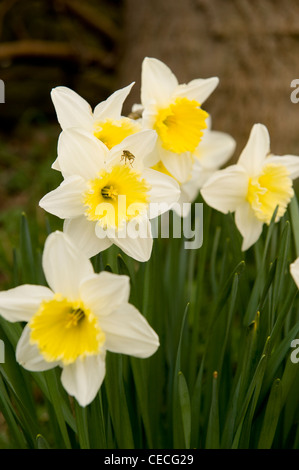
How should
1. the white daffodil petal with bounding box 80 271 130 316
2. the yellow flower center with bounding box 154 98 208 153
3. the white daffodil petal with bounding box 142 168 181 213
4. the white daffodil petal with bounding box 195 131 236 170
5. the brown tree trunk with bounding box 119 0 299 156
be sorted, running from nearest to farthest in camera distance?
1. the white daffodil petal with bounding box 80 271 130 316
2. the white daffodil petal with bounding box 142 168 181 213
3. the yellow flower center with bounding box 154 98 208 153
4. the white daffodil petal with bounding box 195 131 236 170
5. the brown tree trunk with bounding box 119 0 299 156

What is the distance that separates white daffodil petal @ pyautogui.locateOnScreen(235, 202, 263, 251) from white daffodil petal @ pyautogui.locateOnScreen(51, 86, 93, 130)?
34cm

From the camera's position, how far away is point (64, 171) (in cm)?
80

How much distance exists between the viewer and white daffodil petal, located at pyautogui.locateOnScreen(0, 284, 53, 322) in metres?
0.74

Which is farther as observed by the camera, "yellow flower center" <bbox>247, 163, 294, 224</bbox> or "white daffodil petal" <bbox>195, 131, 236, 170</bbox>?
"white daffodil petal" <bbox>195, 131, 236, 170</bbox>

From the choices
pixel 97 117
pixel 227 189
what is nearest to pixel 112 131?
pixel 97 117

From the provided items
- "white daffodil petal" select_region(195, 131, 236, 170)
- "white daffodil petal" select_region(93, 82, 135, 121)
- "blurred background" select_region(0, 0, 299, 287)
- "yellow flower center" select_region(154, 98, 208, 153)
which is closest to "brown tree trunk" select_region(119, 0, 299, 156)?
"blurred background" select_region(0, 0, 299, 287)

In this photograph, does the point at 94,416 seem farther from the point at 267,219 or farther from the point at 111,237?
the point at 267,219

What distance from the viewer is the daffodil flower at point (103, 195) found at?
777 mm

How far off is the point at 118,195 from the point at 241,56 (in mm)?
1723

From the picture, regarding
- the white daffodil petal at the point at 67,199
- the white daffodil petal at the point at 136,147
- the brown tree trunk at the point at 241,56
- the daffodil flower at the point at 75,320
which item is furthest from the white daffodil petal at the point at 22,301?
the brown tree trunk at the point at 241,56

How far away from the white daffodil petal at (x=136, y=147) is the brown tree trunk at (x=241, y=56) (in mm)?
1625

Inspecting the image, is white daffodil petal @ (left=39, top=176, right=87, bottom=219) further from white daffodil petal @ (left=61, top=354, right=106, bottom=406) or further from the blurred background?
the blurred background

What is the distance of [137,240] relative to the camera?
2.61 feet

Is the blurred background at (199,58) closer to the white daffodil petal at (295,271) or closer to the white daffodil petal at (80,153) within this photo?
the white daffodil petal at (80,153)
